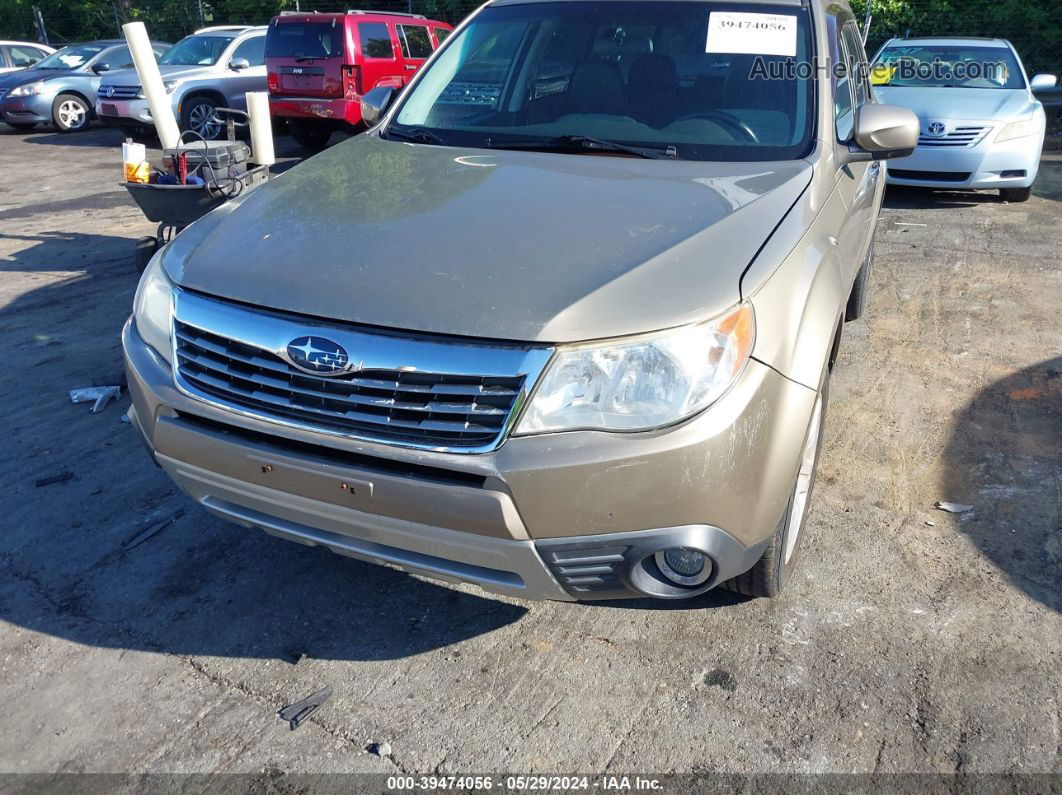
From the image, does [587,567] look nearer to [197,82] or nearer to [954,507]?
[954,507]

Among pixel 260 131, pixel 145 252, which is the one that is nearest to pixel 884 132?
pixel 145 252

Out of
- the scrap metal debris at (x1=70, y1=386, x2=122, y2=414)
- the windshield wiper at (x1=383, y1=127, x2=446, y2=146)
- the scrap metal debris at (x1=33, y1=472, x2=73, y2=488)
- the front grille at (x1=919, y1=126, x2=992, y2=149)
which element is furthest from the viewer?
the front grille at (x1=919, y1=126, x2=992, y2=149)

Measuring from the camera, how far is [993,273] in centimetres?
642

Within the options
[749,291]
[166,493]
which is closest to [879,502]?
[749,291]

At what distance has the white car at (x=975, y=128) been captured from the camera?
8.08 metres

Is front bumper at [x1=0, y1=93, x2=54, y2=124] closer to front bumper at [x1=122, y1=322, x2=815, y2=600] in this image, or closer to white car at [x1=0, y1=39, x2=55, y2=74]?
white car at [x1=0, y1=39, x2=55, y2=74]

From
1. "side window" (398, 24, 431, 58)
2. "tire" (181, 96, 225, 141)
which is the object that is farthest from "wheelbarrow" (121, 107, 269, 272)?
"tire" (181, 96, 225, 141)

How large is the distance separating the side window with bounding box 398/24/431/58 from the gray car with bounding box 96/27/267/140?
2385 millimetres

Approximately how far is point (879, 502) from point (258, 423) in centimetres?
243

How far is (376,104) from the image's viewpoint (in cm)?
399

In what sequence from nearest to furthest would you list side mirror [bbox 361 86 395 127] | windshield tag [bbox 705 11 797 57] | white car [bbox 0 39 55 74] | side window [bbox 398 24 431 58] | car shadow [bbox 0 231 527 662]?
car shadow [bbox 0 231 527 662] < windshield tag [bbox 705 11 797 57] < side mirror [bbox 361 86 395 127] < side window [bbox 398 24 431 58] < white car [bbox 0 39 55 74]

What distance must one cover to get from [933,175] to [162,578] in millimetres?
7819

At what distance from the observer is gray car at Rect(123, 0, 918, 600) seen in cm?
206

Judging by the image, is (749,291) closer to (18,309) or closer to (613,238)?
(613,238)
